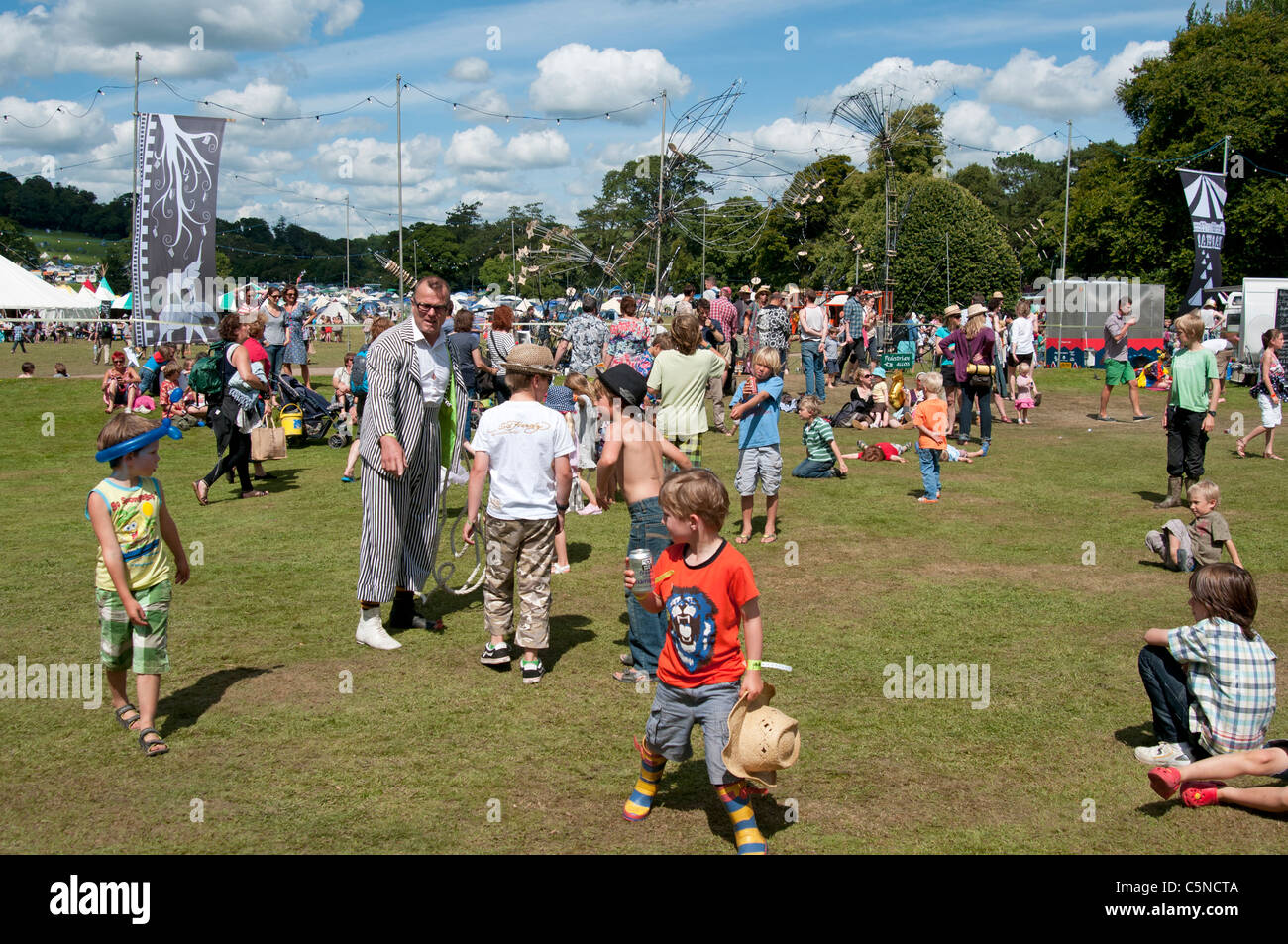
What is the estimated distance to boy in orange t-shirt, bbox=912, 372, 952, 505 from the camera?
10.8 metres

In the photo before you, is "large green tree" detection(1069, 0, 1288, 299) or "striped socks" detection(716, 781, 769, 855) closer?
"striped socks" detection(716, 781, 769, 855)

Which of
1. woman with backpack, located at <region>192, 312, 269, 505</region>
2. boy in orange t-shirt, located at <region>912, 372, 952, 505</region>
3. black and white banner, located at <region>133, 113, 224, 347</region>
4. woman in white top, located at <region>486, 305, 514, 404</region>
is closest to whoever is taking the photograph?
boy in orange t-shirt, located at <region>912, 372, 952, 505</region>

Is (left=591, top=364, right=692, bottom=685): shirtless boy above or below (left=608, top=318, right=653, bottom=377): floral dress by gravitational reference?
below

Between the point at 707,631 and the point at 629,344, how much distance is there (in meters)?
10.9

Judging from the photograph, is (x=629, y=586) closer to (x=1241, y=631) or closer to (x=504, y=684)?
(x=504, y=684)

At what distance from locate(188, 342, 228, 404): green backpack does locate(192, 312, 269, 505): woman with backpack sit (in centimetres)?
1

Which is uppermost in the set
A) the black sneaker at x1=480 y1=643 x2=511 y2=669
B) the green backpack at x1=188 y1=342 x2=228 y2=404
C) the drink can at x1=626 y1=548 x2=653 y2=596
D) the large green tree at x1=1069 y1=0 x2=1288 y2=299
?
the large green tree at x1=1069 y1=0 x2=1288 y2=299

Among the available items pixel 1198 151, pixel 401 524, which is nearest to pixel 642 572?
pixel 401 524

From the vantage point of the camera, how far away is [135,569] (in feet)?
16.1

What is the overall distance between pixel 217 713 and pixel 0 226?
81816mm

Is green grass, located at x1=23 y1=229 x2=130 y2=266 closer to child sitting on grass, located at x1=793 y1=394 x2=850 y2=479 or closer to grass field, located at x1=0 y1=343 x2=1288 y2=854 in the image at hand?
child sitting on grass, located at x1=793 y1=394 x2=850 y2=479

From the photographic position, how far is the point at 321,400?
16000 millimetres

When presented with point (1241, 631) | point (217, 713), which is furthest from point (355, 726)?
point (1241, 631)

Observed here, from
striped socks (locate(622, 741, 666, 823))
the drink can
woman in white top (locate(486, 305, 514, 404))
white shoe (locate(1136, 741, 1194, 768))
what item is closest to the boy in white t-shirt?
the drink can
